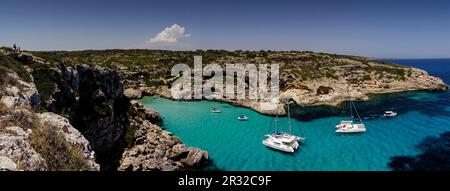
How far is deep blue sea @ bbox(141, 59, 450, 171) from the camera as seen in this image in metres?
29.5

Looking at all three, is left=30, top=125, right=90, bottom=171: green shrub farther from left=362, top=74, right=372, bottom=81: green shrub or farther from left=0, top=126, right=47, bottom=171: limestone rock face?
left=362, top=74, right=372, bottom=81: green shrub

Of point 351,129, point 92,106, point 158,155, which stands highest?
point 92,106

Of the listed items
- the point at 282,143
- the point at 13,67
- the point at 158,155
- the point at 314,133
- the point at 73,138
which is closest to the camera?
the point at 73,138

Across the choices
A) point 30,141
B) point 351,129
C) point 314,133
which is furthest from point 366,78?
point 30,141

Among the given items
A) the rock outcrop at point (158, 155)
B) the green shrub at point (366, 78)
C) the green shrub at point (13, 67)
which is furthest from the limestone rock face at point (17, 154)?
the green shrub at point (366, 78)

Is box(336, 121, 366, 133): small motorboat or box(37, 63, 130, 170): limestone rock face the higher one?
box(37, 63, 130, 170): limestone rock face

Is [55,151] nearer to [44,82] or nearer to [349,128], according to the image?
[44,82]

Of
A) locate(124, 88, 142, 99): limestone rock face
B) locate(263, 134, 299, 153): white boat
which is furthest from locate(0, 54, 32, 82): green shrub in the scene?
locate(124, 88, 142, 99): limestone rock face

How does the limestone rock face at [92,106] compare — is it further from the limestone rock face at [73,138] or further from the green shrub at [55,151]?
the green shrub at [55,151]

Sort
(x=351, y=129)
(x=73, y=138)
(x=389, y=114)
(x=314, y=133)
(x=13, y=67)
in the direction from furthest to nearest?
(x=389, y=114) → (x=351, y=129) → (x=314, y=133) → (x=13, y=67) → (x=73, y=138)

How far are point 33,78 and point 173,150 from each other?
14498 millimetres

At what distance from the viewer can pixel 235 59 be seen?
3462 inches

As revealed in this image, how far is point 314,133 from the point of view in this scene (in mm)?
39719

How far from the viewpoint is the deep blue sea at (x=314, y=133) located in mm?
29484
